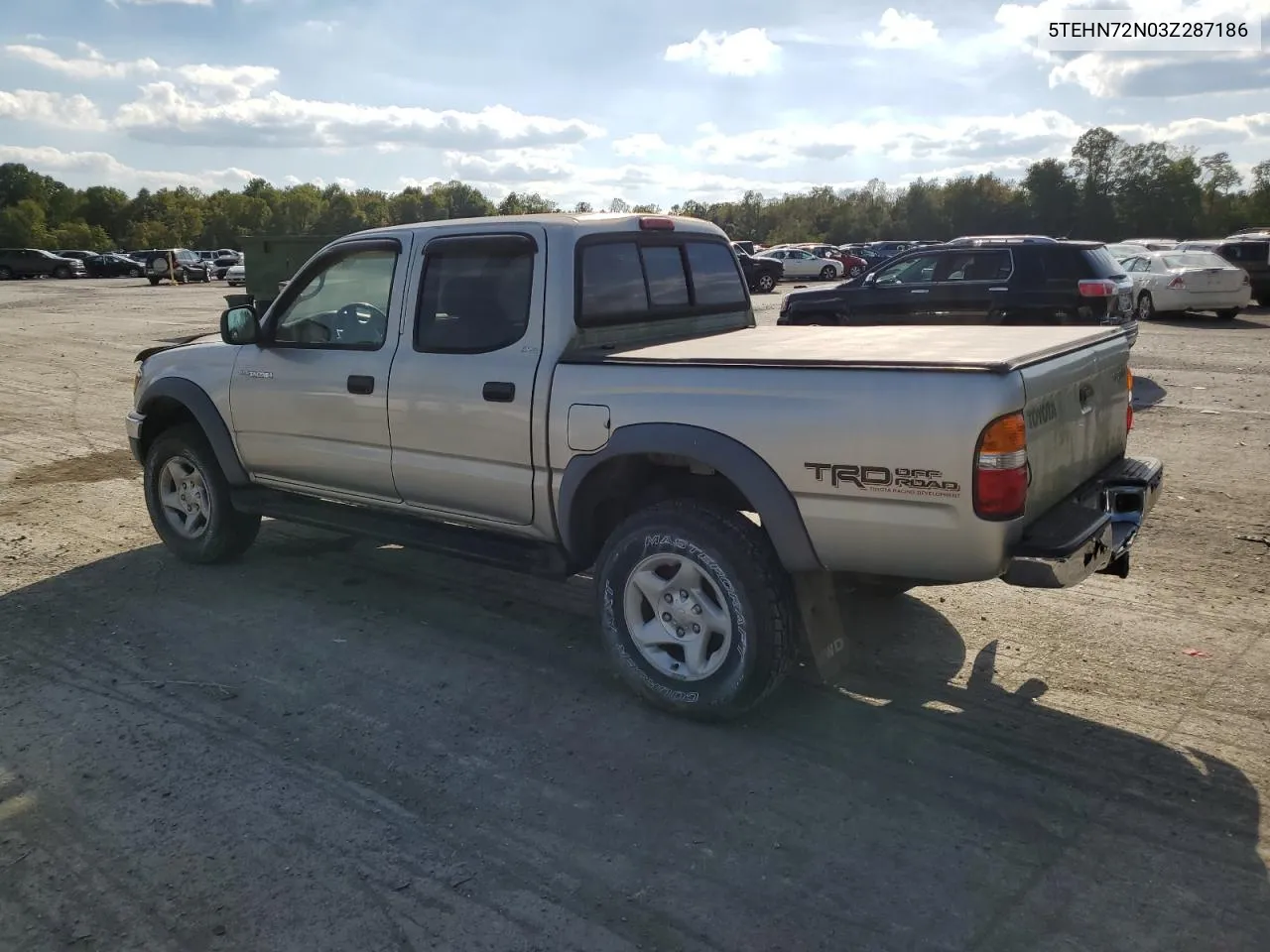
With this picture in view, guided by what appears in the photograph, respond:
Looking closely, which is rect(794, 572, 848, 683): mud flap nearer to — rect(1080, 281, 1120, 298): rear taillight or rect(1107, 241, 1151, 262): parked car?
rect(1080, 281, 1120, 298): rear taillight

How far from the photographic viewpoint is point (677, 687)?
421cm

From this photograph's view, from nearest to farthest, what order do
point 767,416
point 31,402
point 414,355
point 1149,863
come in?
point 1149,863
point 767,416
point 414,355
point 31,402

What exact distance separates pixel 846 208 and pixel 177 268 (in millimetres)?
67204

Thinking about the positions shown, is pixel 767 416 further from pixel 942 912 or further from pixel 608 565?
pixel 942 912

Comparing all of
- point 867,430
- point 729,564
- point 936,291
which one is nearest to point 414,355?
point 729,564

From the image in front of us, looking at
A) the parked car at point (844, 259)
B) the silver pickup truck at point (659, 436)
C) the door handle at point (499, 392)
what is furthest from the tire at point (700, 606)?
the parked car at point (844, 259)

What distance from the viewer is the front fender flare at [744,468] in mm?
3826

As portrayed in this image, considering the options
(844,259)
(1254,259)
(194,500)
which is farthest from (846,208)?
(194,500)

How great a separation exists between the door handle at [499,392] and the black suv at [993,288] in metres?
8.99

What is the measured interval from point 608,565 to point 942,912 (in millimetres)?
1918

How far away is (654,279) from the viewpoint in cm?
521

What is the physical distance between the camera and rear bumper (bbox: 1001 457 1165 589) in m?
3.56

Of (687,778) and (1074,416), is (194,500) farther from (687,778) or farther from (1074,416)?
(1074,416)

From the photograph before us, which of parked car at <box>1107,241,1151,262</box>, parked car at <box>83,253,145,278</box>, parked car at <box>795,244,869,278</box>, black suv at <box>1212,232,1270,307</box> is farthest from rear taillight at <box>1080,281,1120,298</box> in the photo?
parked car at <box>83,253,145,278</box>
